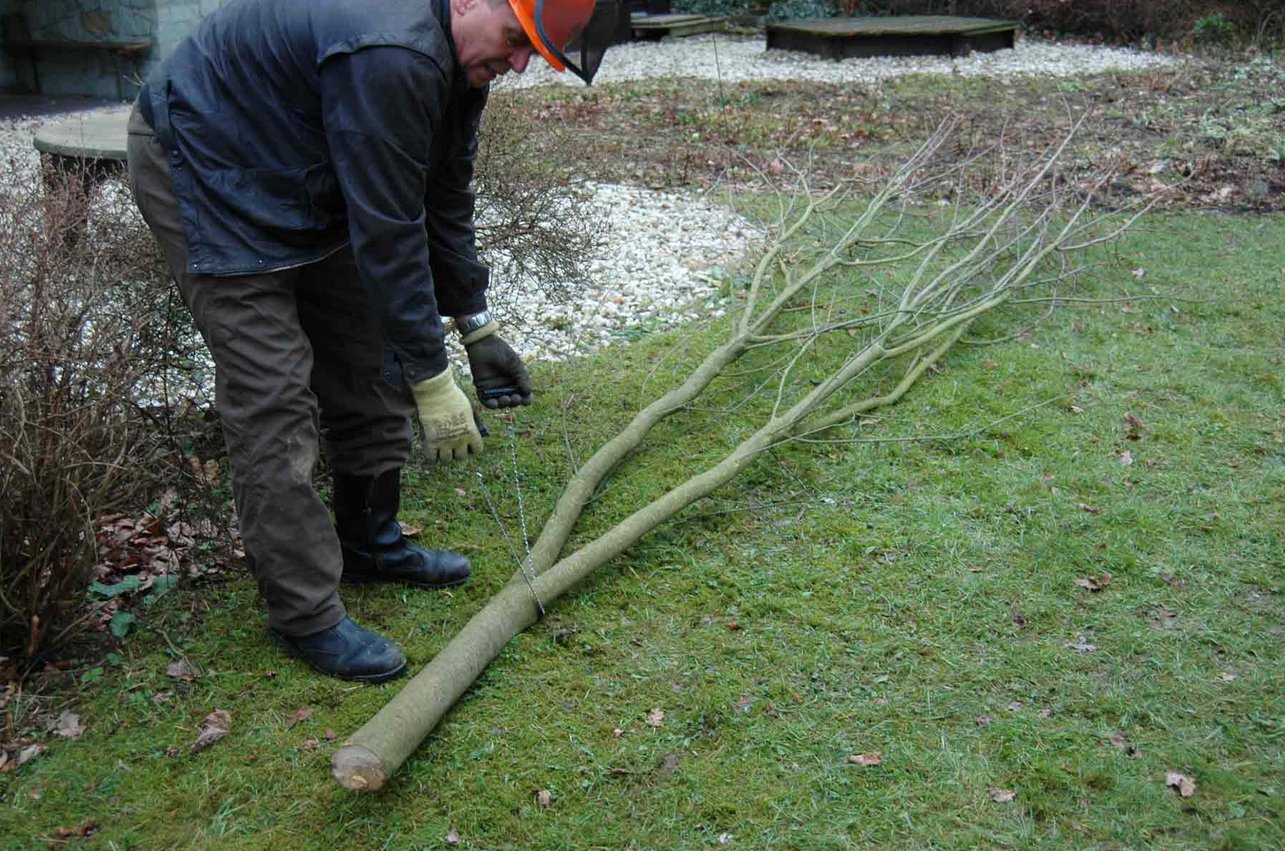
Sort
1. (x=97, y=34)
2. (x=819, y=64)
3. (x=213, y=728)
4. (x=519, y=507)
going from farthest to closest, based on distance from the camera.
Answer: (x=819, y=64)
(x=97, y=34)
(x=519, y=507)
(x=213, y=728)

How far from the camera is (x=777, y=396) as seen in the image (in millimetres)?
4469

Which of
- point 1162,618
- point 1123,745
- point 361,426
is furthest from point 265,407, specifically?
point 1162,618

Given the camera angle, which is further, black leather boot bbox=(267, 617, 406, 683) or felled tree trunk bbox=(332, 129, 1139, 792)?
black leather boot bbox=(267, 617, 406, 683)

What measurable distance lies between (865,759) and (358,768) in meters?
1.19

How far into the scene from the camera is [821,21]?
50.0 ft

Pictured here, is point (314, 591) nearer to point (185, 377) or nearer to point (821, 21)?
point (185, 377)

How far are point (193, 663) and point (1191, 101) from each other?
426 inches

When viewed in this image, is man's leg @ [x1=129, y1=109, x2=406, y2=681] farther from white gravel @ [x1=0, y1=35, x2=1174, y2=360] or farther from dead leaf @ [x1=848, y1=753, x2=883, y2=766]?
dead leaf @ [x1=848, y1=753, x2=883, y2=766]

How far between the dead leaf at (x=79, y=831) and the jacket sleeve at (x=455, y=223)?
163 centimetres

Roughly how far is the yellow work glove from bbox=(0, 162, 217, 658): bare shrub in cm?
75

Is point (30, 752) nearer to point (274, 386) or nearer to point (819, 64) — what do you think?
point (274, 386)

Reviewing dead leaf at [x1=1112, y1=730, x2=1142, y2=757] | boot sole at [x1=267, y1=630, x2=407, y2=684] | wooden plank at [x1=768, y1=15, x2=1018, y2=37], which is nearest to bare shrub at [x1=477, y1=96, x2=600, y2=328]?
boot sole at [x1=267, y1=630, x2=407, y2=684]

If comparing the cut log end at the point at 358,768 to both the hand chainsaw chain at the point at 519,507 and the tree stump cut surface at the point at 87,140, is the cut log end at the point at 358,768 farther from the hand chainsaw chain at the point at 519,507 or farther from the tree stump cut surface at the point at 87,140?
the tree stump cut surface at the point at 87,140

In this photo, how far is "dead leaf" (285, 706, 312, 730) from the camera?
2727mm
